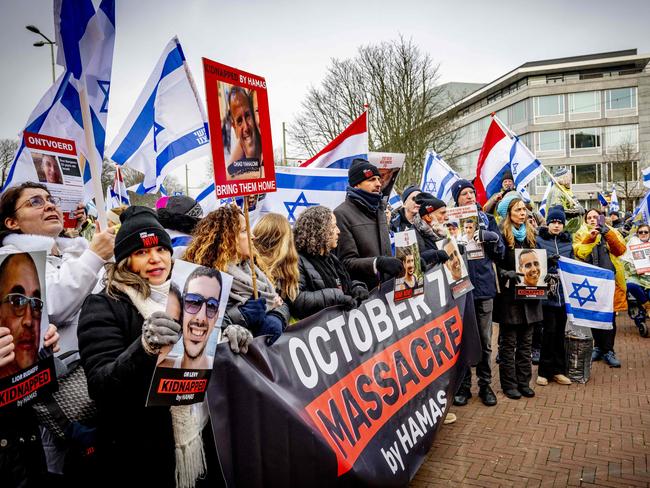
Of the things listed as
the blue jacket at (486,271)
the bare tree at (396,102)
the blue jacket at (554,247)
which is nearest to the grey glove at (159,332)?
the blue jacket at (486,271)

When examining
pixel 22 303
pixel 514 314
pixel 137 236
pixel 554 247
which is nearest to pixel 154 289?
pixel 137 236

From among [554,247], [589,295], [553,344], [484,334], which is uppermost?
[554,247]

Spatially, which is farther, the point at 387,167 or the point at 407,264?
the point at 387,167

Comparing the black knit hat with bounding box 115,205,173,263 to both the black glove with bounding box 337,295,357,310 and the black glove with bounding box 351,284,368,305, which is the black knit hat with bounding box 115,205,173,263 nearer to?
the black glove with bounding box 337,295,357,310

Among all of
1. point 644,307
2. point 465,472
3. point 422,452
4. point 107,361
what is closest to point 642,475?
point 465,472

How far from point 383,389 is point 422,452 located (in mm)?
649

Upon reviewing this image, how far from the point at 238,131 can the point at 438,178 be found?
6546 mm

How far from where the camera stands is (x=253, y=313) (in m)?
2.71

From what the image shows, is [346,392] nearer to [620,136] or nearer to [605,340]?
[605,340]

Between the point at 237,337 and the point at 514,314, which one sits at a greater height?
the point at 237,337

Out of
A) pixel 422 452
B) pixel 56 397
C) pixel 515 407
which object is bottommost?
pixel 515 407

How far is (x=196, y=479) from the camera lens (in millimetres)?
2344

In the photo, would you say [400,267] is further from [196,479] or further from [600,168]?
[600,168]

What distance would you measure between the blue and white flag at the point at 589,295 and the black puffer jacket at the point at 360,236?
8.38 feet
